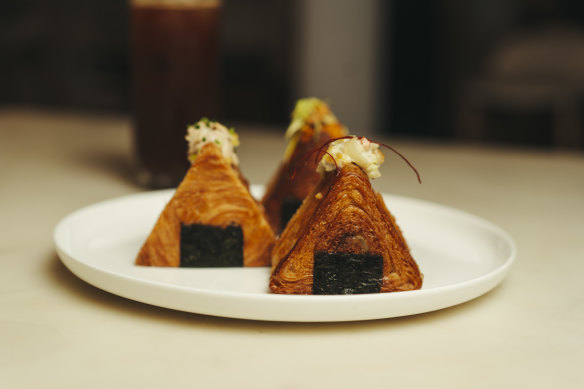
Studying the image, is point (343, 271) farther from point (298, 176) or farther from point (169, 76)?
point (169, 76)

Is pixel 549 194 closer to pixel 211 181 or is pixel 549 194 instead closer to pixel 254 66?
pixel 211 181

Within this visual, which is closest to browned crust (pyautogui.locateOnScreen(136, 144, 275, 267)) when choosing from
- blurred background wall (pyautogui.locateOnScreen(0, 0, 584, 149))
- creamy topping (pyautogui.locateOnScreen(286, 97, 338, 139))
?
creamy topping (pyautogui.locateOnScreen(286, 97, 338, 139))

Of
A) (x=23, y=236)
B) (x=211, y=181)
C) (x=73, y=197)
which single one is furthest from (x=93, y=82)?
(x=211, y=181)

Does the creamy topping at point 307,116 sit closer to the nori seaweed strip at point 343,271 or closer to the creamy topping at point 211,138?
the creamy topping at point 211,138

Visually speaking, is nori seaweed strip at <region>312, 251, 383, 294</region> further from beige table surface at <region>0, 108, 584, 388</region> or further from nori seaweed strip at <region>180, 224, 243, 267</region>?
nori seaweed strip at <region>180, 224, 243, 267</region>

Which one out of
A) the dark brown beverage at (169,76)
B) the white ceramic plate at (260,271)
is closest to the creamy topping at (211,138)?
the white ceramic plate at (260,271)
